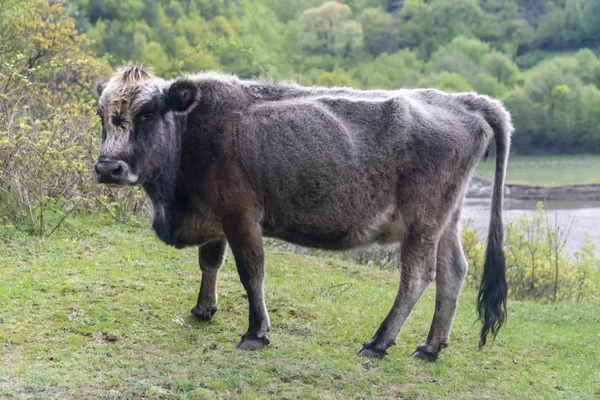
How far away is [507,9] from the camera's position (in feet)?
286

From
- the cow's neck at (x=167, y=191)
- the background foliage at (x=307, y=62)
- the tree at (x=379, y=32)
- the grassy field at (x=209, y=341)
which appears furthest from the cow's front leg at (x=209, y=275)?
the tree at (x=379, y=32)

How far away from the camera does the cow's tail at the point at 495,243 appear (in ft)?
26.7

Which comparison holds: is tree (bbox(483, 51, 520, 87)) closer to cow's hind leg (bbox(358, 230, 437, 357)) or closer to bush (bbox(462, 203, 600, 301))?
bush (bbox(462, 203, 600, 301))

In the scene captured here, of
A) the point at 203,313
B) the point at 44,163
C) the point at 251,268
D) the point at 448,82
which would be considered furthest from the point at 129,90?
the point at 448,82

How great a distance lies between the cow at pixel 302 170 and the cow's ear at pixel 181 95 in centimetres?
1

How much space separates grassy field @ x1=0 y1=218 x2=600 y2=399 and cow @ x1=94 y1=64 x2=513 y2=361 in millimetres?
516

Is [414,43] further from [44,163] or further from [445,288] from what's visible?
[445,288]

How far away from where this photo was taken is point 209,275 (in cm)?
841

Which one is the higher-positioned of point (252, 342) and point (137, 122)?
point (137, 122)

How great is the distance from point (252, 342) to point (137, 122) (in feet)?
8.20

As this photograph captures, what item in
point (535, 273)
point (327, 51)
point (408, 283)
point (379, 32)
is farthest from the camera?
point (379, 32)

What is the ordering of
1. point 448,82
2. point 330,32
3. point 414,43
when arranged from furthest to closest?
1. point 414,43
2. point 330,32
3. point 448,82

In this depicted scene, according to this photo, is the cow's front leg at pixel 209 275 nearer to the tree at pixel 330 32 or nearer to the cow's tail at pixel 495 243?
the cow's tail at pixel 495 243

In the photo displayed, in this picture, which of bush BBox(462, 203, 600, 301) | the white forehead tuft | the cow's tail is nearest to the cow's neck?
the white forehead tuft
